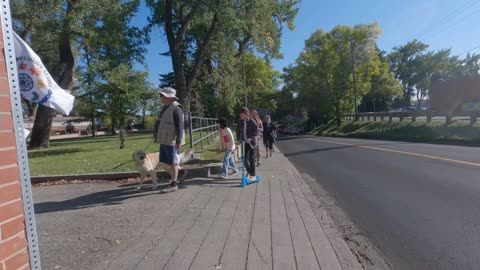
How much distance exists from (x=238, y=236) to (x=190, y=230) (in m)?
0.66

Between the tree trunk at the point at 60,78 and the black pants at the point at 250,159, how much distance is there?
Result: 11.8 m

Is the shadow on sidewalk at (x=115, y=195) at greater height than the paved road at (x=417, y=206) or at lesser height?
greater

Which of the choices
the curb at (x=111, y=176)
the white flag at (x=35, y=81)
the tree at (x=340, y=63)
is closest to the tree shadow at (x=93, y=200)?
the curb at (x=111, y=176)

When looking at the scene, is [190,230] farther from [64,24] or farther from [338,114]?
[338,114]

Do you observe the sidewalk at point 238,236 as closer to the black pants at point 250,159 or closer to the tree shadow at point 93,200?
the tree shadow at point 93,200

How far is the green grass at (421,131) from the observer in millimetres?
19664

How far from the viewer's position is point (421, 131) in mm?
24219

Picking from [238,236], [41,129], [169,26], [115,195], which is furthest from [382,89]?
[238,236]

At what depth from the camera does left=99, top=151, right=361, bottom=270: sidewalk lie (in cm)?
355

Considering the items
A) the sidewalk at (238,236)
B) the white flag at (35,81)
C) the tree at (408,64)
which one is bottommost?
the sidewalk at (238,236)

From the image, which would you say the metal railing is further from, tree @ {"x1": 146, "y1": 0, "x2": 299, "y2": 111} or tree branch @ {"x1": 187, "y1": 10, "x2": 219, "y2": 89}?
tree branch @ {"x1": 187, "y1": 10, "x2": 219, "y2": 89}

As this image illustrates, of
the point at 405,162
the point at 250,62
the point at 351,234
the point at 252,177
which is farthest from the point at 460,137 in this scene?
the point at 250,62

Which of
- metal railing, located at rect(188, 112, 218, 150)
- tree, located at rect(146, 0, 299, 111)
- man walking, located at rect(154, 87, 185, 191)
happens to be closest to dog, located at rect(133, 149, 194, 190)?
man walking, located at rect(154, 87, 185, 191)

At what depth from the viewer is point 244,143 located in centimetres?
809
